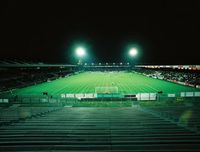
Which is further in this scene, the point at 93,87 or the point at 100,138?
the point at 93,87

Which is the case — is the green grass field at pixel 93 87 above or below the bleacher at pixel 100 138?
above

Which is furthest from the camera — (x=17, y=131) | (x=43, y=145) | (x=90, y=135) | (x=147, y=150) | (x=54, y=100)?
(x=54, y=100)

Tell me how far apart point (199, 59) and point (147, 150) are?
57.3 metres

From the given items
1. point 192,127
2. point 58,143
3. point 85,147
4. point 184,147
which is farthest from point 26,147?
point 192,127

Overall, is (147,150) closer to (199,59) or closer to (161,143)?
(161,143)

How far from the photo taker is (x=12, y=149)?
511 centimetres

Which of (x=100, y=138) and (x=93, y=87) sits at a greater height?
(x=93, y=87)

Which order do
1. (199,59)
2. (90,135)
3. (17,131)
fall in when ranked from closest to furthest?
(90,135) < (17,131) < (199,59)

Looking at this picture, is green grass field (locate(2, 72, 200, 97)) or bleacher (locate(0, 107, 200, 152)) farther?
green grass field (locate(2, 72, 200, 97))

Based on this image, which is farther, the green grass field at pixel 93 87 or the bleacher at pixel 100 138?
the green grass field at pixel 93 87

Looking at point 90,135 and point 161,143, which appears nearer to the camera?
point 161,143

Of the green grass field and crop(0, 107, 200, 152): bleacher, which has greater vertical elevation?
the green grass field

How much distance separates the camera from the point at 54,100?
19.1 m

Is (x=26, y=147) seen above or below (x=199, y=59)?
below
